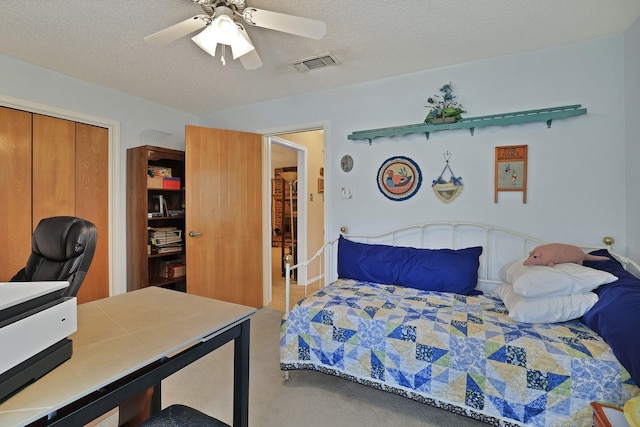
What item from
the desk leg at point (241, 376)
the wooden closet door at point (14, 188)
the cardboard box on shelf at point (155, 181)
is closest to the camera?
the desk leg at point (241, 376)

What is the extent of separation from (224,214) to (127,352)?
2.39 metres

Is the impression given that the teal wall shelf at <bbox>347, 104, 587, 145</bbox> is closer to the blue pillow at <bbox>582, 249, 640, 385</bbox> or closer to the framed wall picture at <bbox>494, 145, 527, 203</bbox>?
the framed wall picture at <bbox>494, 145, 527, 203</bbox>

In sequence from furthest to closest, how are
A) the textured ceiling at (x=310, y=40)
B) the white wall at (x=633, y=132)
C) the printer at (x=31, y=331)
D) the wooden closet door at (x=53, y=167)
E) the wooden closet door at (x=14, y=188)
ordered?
the wooden closet door at (x=53, y=167), the wooden closet door at (x=14, y=188), the white wall at (x=633, y=132), the textured ceiling at (x=310, y=40), the printer at (x=31, y=331)

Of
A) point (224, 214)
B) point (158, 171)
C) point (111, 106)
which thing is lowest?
point (224, 214)

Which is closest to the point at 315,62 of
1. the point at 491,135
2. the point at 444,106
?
the point at 444,106

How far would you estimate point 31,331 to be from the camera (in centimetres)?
71

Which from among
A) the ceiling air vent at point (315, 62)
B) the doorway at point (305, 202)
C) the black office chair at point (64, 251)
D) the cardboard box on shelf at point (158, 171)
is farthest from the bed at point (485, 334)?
the cardboard box on shelf at point (158, 171)

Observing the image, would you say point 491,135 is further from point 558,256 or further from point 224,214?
point 224,214

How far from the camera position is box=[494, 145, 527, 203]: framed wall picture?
2.23 metres

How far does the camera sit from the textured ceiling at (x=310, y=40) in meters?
1.71

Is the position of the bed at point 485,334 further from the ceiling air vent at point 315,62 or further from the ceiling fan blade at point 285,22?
the ceiling air vent at point 315,62

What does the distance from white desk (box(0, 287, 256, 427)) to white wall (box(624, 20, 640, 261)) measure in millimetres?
2357

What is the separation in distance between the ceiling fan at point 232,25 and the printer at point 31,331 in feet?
4.38

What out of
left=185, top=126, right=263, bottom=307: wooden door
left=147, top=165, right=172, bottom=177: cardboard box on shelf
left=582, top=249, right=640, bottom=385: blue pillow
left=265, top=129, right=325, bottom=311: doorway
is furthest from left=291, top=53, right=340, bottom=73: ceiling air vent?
left=582, top=249, right=640, bottom=385: blue pillow
